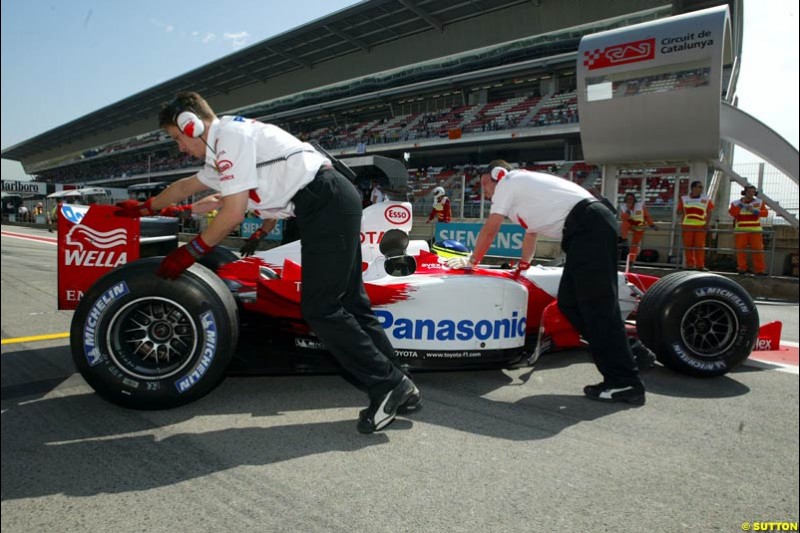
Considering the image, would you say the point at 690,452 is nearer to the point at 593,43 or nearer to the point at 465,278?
the point at 465,278

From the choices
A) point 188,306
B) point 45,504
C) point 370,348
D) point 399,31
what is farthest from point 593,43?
point 45,504

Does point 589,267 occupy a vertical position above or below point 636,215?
below

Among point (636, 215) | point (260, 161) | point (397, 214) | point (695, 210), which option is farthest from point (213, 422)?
point (636, 215)

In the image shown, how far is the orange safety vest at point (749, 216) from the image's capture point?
309 inches

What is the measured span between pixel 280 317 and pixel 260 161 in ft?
2.92

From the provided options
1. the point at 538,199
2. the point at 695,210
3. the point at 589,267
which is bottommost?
the point at 589,267

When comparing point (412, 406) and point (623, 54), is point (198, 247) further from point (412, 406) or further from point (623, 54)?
point (623, 54)

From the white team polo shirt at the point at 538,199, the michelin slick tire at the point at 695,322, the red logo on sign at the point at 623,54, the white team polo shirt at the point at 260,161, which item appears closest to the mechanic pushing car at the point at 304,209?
the white team polo shirt at the point at 260,161

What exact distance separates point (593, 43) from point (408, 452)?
6.30ft

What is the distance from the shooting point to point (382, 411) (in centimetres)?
220

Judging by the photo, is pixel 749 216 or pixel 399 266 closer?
pixel 399 266

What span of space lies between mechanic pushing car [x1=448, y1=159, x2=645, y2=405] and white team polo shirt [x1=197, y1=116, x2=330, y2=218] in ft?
4.35

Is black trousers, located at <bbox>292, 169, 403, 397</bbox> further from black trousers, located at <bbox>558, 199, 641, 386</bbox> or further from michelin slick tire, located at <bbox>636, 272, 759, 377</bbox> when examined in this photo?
michelin slick tire, located at <bbox>636, 272, 759, 377</bbox>

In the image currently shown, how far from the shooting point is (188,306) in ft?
7.43
